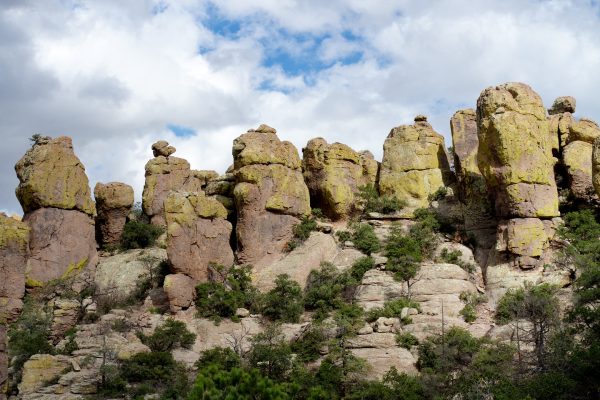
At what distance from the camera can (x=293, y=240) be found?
163ft

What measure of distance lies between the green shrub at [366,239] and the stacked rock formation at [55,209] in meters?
16.6

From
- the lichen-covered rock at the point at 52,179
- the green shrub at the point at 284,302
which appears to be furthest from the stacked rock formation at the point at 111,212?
the green shrub at the point at 284,302

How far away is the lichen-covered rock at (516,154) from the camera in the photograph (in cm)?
4500

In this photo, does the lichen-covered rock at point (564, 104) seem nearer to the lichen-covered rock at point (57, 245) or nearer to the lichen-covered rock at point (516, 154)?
the lichen-covered rock at point (516, 154)

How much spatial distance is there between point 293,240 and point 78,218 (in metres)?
13.6

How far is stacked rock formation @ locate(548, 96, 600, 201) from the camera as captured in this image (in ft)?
158

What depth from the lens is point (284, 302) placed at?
145ft

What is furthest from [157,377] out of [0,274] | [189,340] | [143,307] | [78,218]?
[78,218]

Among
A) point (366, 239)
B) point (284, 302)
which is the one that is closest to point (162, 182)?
point (366, 239)

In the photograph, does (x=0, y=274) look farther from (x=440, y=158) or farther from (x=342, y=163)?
(x=440, y=158)

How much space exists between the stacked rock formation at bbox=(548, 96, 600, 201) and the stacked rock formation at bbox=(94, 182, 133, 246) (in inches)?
A: 1111

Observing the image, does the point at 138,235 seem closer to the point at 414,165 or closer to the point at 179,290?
the point at 179,290

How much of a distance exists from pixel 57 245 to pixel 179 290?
961 cm

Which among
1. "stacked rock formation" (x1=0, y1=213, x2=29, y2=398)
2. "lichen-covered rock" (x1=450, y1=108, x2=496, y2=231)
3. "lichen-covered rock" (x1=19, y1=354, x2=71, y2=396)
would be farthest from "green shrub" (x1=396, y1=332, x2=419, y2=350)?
"stacked rock formation" (x1=0, y1=213, x2=29, y2=398)
